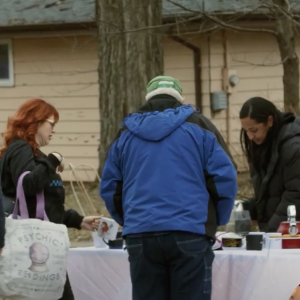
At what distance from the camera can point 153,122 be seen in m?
4.12

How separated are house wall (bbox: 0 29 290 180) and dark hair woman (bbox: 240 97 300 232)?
716 cm

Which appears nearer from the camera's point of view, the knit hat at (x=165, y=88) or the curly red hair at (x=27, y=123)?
the knit hat at (x=165, y=88)

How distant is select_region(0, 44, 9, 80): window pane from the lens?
13.8 metres

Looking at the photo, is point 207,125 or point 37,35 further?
point 37,35

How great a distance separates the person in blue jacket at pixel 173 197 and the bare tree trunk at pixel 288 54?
4.41 metres

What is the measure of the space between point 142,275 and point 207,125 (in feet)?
2.83

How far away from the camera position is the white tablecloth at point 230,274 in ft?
14.8

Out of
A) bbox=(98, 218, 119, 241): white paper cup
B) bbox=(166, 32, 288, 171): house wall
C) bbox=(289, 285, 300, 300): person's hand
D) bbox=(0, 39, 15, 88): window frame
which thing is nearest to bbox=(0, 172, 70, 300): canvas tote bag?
bbox=(98, 218, 119, 241): white paper cup

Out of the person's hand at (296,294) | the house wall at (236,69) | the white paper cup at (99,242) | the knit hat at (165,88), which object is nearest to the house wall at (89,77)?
the house wall at (236,69)

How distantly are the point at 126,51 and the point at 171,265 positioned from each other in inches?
174

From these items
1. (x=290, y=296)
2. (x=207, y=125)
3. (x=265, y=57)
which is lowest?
(x=290, y=296)

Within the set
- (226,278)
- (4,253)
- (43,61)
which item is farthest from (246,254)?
(43,61)

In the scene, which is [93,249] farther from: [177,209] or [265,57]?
[265,57]

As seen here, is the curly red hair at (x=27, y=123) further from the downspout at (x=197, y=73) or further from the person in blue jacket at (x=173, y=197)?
the downspout at (x=197, y=73)
